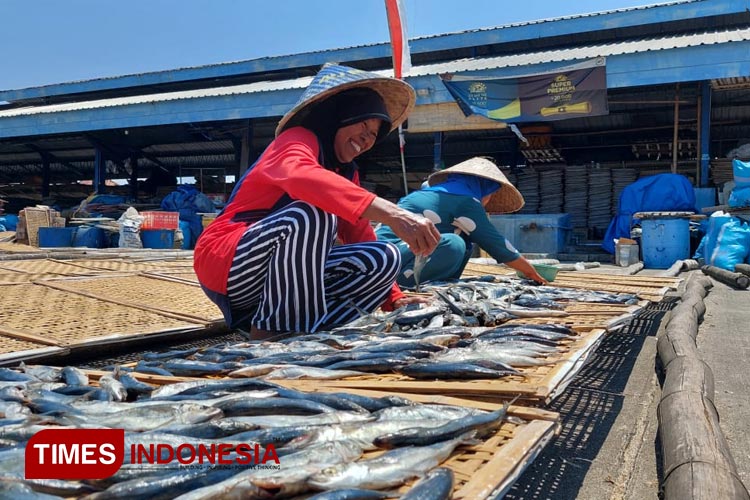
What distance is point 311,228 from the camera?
9.76ft

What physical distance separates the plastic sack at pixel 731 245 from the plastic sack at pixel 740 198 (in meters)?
0.43

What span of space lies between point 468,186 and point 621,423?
2743mm

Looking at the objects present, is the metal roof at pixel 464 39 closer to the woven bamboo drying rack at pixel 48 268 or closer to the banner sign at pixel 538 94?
the banner sign at pixel 538 94

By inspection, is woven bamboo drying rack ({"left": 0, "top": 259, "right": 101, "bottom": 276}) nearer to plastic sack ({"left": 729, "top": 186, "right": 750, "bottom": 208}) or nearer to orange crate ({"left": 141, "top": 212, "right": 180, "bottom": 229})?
orange crate ({"left": 141, "top": 212, "right": 180, "bottom": 229})

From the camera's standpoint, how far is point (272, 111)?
15578 millimetres

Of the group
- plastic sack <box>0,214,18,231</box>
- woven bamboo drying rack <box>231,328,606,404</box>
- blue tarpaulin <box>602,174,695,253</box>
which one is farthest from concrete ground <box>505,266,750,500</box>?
plastic sack <box>0,214,18,231</box>

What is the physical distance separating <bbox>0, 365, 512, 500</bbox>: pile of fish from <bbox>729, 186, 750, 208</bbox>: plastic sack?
403 inches

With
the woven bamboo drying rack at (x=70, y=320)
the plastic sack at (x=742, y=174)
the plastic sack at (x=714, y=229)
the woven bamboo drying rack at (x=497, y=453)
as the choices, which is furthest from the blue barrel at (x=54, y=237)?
the plastic sack at (x=742, y=174)

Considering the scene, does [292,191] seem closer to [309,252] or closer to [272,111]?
[309,252]

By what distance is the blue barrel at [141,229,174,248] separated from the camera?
14508 millimetres

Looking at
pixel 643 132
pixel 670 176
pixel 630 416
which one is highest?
pixel 643 132

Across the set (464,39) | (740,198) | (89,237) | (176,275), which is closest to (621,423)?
(176,275)

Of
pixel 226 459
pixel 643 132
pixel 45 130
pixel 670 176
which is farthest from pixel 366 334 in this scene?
pixel 45 130

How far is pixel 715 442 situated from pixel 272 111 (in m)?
15.1
